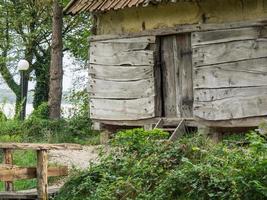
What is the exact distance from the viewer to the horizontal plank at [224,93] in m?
11.8

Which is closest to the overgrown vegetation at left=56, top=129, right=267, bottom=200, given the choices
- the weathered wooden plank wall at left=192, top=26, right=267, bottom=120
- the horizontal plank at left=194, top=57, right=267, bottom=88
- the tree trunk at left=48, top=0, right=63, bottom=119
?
the weathered wooden plank wall at left=192, top=26, right=267, bottom=120

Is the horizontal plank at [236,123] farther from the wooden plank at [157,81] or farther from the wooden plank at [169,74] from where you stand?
the wooden plank at [157,81]

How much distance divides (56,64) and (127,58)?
588 cm

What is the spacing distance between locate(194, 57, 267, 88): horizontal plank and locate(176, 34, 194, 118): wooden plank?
0.44 m

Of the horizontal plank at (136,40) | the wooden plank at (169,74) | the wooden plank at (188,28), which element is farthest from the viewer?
the horizontal plank at (136,40)

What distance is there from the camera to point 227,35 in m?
12.2

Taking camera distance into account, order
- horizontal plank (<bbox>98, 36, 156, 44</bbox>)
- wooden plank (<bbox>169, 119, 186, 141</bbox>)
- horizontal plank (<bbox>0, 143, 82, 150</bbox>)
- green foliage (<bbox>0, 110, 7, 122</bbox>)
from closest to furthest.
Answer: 1. horizontal plank (<bbox>0, 143, 82, 150</bbox>)
2. wooden plank (<bbox>169, 119, 186, 141</bbox>)
3. horizontal plank (<bbox>98, 36, 156, 44</bbox>)
4. green foliage (<bbox>0, 110, 7, 122</bbox>)

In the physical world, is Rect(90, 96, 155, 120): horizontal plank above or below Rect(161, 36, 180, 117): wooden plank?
below

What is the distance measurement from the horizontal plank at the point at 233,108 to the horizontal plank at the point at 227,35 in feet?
3.80

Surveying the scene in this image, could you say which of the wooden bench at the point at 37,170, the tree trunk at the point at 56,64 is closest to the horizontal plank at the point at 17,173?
the wooden bench at the point at 37,170

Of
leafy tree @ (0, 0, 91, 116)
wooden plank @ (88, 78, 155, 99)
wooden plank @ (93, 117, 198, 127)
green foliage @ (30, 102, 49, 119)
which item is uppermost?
leafy tree @ (0, 0, 91, 116)

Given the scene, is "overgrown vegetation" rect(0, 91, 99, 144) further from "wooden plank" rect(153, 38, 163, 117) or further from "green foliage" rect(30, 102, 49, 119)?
"wooden plank" rect(153, 38, 163, 117)

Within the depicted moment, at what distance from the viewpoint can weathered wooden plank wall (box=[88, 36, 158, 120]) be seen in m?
13.7

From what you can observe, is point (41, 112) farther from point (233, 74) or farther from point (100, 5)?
point (233, 74)
